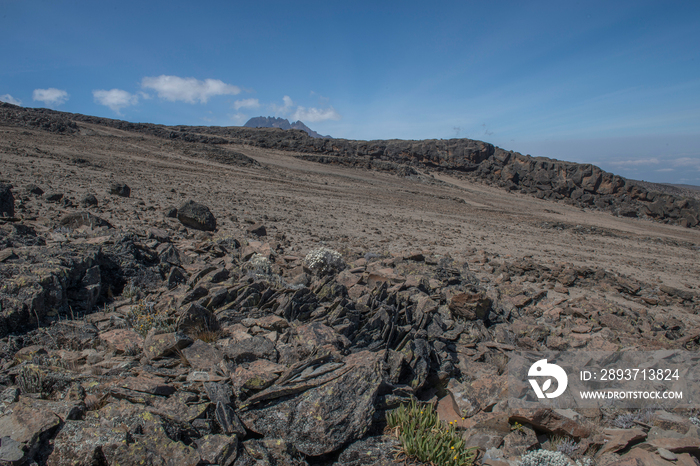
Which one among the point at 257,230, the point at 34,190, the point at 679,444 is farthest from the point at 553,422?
the point at 34,190

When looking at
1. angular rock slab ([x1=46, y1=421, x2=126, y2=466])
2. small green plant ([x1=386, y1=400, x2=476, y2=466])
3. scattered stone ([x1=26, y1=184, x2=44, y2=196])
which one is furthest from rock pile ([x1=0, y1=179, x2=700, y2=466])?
scattered stone ([x1=26, y1=184, x2=44, y2=196])

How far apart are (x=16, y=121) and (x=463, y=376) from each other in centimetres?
3117

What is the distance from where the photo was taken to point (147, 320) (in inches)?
162

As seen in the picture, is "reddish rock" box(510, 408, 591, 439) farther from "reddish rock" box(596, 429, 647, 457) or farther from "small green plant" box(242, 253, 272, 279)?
"small green plant" box(242, 253, 272, 279)

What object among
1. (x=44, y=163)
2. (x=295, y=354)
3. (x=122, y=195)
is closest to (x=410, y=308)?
(x=295, y=354)

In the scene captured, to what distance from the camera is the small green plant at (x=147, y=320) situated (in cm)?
395

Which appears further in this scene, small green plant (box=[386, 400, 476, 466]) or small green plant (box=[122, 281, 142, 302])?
small green plant (box=[122, 281, 142, 302])

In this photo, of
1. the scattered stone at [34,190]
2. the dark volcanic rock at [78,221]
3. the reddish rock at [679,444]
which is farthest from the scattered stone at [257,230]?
the reddish rock at [679,444]

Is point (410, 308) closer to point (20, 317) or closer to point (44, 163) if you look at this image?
point (20, 317)

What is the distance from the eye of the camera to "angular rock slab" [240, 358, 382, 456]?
2.87m

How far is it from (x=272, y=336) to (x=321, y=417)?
1.27m

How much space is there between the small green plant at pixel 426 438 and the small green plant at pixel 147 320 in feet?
8.88

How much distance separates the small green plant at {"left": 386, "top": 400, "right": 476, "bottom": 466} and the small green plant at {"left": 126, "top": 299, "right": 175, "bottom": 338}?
2707mm

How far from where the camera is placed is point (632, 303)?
715 centimetres
